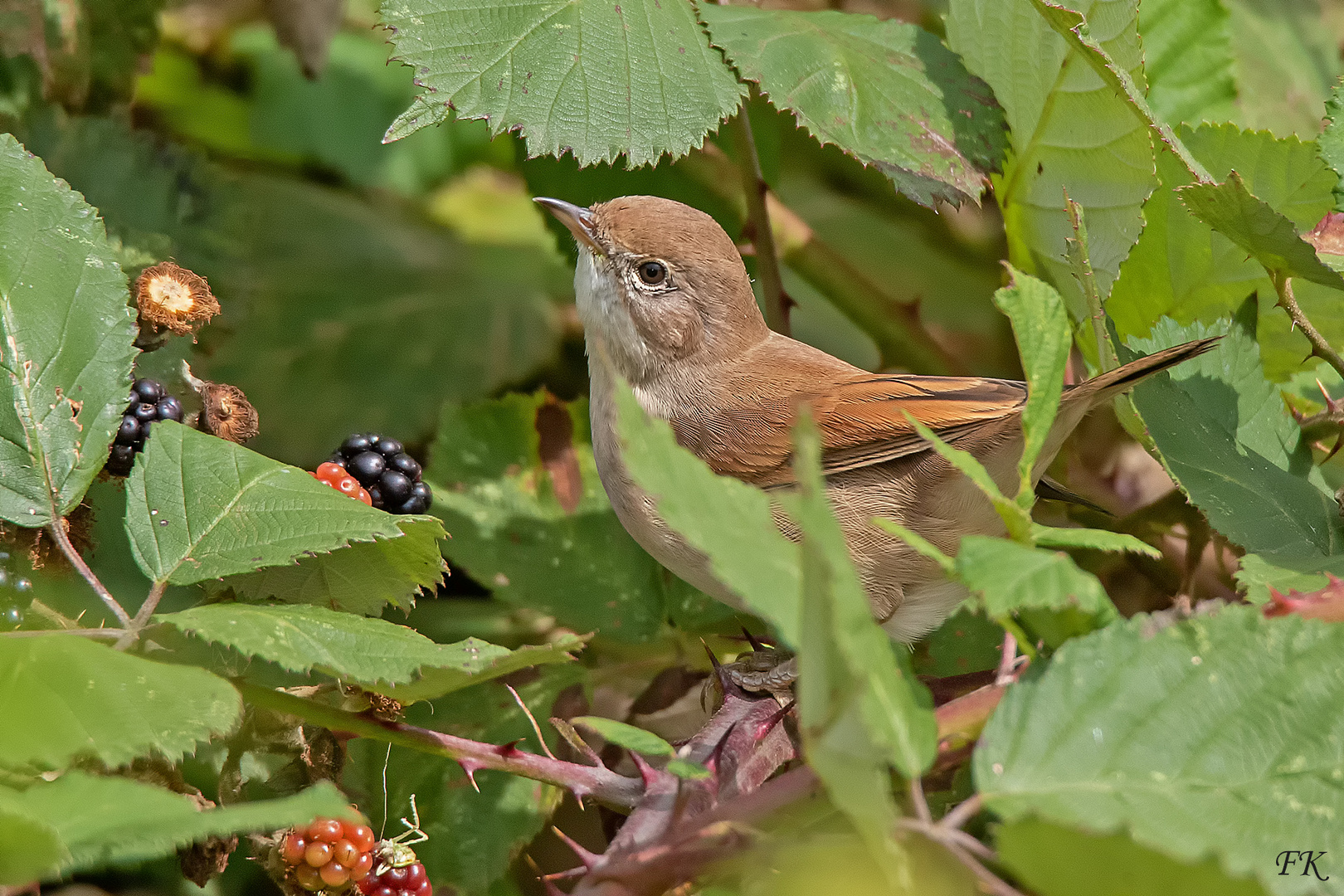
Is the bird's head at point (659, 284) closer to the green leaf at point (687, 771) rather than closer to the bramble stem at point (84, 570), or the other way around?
the bramble stem at point (84, 570)

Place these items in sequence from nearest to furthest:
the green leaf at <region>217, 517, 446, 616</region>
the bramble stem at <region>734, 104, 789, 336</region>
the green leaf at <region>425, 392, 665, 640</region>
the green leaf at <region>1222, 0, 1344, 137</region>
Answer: the green leaf at <region>217, 517, 446, 616</region> → the green leaf at <region>425, 392, 665, 640</region> → the bramble stem at <region>734, 104, 789, 336</region> → the green leaf at <region>1222, 0, 1344, 137</region>

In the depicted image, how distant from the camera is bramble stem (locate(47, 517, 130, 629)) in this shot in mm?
1709

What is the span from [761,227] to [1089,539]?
6.45 ft

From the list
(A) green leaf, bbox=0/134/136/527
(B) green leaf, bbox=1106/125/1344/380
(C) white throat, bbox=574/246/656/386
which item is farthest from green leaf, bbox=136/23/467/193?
(B) green leaf, bbox=1106/125/1344/380

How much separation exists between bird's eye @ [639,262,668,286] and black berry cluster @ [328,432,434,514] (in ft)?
3.43

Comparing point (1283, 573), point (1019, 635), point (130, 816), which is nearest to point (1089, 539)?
point (1019, 635)

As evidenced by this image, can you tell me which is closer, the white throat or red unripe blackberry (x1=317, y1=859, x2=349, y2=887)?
red unripe blackberry (x1=317, y1=859, x2=349, y2=887)

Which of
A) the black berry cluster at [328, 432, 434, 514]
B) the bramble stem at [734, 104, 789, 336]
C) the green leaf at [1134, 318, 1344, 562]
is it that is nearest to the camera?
the green leaf at [1134, 318, 1344, 562]

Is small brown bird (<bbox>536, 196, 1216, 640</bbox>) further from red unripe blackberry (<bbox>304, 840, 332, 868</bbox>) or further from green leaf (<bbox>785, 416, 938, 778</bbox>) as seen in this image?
green leaf (<bbox>785, 416, 938, 778</bbox>)

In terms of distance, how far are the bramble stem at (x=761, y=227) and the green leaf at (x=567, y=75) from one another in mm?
548

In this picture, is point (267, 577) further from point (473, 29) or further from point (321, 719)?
point (473, 29)

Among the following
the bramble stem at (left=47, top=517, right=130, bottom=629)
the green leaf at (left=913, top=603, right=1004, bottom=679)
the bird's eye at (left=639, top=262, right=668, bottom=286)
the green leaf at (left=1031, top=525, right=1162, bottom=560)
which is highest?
the green leaf at (left=1031, top=525, right=1162, bottom=560)

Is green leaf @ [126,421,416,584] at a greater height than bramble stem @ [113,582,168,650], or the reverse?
green leaf @ [126,421,416,584]

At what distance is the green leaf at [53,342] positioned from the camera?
1847 mm
